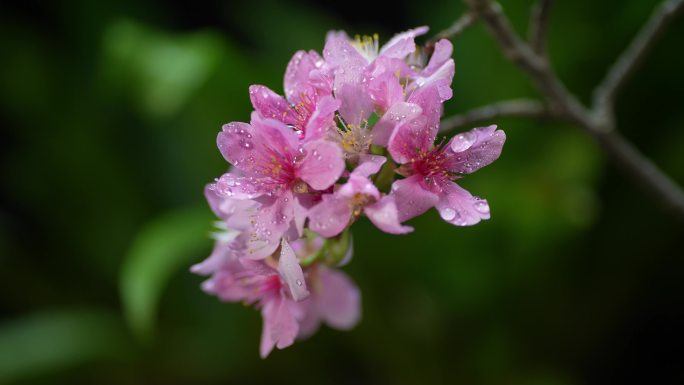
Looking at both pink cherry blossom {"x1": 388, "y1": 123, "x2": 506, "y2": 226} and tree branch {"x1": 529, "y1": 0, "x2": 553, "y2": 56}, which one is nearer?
pink cherry blossom {"x1": 388, "y1": 123, "x2": 506, "y2": 226}

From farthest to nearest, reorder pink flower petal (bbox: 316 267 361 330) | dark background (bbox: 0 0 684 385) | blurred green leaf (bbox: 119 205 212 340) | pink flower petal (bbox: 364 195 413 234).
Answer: dark background (bbox: 0 0 684 385) → blurred green leaf (bbox: 119 205 212 340) → pink flower petal (bbox: 316 267 361 330) → pink flower petal (bbox: 364 195 413 234)

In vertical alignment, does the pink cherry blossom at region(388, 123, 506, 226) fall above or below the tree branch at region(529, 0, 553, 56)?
above

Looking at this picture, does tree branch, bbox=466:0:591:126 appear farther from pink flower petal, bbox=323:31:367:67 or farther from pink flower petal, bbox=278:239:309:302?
pink flower petal, bbox=278:239:309:302

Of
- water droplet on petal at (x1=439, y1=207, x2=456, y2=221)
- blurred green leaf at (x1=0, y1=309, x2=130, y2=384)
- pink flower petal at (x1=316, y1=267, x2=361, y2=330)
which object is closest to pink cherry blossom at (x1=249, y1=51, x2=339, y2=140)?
water droplet on petal at (x1=439, y1=207, x2=456, y2=221)

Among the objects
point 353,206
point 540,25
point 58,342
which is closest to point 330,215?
point 353,206

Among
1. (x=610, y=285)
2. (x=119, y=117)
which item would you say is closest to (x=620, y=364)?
(x=610, y=285)

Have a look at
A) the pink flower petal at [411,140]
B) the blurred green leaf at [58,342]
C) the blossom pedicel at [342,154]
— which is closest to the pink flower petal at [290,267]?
the blossom pedicel at [342,154]

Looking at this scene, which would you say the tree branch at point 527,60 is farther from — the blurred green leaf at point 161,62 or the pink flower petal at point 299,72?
the blurred green leaf at point 161,62
